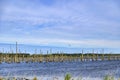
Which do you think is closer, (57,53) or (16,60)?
(16,60)

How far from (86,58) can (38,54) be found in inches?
922

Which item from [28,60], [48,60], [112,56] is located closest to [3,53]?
[28,60]

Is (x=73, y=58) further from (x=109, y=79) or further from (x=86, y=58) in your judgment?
(x=109, y=79)

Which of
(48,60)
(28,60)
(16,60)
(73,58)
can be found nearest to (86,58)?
(73,58)

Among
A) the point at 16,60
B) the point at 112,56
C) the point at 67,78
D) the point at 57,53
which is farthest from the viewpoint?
the point at 112,56

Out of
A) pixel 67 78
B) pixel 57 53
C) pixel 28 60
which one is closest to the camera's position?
pixel 67 78

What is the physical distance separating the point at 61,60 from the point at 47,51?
426 inches

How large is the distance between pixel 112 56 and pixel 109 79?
156 metres

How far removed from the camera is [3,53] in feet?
377

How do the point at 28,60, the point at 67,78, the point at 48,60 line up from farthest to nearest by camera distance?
the point at 48,60
the point at 28,60
the point at 67,78

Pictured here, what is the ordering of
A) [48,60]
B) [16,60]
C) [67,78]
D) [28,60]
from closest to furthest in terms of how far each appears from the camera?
1. [67,78]
2. [16,60]
3. [28,60]
4. [48,60]

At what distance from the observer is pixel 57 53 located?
146m

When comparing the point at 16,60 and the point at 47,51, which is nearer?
the point at 16,60

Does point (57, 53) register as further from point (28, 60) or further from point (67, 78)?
point (67, 78)
